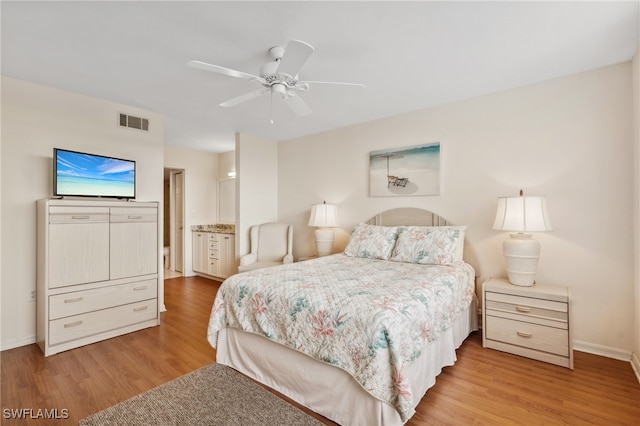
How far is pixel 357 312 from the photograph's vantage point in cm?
166

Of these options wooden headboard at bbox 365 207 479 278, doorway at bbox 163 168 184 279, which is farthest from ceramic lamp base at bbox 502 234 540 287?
doorway at bbox 163 168 184 279

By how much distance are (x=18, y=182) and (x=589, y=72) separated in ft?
17.4

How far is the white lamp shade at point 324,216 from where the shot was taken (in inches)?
165

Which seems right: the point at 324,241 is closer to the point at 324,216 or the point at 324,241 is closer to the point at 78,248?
the point at 324,216

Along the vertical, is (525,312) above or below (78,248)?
below

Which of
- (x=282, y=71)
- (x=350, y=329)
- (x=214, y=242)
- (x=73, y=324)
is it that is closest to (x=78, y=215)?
(x=73, y=324)

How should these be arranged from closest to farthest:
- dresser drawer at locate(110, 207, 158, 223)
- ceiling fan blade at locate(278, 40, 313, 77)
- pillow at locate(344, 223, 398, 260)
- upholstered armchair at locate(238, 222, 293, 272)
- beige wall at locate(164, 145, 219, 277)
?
ceiling fan blade at locate(278, 40, 313, 77)
dresser drawer at locate(110, 207, 158, 223)
pillow at locate(344, 223, 398, 260)
upholstered armchair at locate(238, 222, 293, 272)
beige wall at locate(164, 145, 219, 277)

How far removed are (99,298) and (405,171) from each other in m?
3.59

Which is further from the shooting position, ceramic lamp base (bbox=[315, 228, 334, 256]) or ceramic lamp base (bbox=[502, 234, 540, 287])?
ceramic lamp base (bbox=[315, 228, 334, 256])

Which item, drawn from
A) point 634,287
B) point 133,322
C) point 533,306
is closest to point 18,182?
point 133,322

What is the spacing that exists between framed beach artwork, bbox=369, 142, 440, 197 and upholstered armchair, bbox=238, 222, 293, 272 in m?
1.53

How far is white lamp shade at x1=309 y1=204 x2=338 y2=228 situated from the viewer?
4203mm

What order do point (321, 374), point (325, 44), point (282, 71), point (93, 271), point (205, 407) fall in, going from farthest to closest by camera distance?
point (93, 271)
point (325, 44)
point (282, 71)
point (205, 407)
point (321, 374)

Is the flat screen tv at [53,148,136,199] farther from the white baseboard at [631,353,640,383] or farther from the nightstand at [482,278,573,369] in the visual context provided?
the white baseboard at [631,353,640,383]
